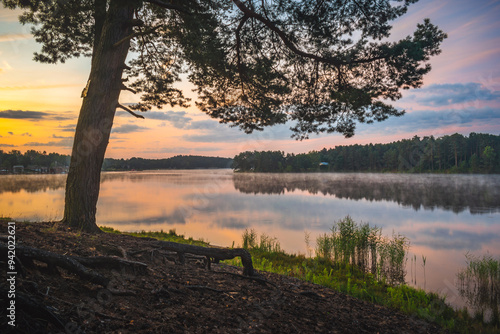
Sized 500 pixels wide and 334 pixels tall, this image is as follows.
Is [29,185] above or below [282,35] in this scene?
below

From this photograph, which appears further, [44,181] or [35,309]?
[44,181]

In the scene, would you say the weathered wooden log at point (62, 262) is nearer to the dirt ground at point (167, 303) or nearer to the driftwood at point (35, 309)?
the dirt ground at point (167, 303)

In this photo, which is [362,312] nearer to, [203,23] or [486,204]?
[203,23]

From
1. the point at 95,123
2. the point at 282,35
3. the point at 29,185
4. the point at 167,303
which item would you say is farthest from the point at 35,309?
the point at 29,185

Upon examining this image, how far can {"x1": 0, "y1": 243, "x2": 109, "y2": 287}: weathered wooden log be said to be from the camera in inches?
128

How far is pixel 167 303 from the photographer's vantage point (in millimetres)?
3477

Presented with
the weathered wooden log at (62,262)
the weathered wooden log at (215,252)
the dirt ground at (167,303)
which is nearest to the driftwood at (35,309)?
the dirt ground at (167,303)

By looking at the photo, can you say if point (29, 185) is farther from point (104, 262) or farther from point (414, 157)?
point (414, 157)

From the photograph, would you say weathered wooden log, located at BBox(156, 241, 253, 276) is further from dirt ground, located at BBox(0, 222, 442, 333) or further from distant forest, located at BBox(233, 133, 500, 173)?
distant forest, located at BBox(233, 133, 500, 173)

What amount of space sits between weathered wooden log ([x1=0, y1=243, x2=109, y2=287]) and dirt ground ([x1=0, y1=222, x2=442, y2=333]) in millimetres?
86

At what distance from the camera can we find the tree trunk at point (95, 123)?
22.8ft

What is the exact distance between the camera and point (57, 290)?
3059 mm

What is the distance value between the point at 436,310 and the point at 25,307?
838cm

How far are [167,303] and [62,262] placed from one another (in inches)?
54.2
